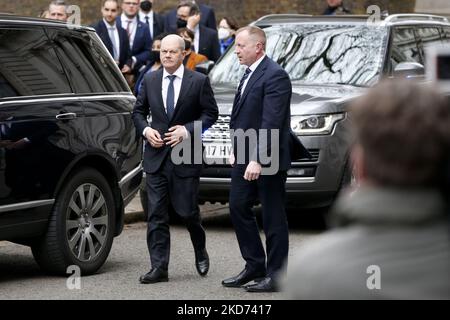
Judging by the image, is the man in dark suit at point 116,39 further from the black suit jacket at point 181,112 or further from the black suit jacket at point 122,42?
the black suit jacket at point 181,112

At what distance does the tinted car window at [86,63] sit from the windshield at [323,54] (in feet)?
9.73

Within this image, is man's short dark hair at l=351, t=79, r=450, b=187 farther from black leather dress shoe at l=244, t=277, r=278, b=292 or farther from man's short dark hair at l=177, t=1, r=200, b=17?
man's short dark hair at l=177, t=1, r=200, b=17

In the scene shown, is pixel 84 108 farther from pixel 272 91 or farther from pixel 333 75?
pixel 333 75

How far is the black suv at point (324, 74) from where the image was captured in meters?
11.0

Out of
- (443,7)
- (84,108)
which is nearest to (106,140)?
(84,108)

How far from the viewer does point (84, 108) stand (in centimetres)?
886

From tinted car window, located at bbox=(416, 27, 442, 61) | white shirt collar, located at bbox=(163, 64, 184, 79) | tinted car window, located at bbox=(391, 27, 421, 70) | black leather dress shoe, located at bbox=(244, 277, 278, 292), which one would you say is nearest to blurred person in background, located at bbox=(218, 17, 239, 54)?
tinted car window, located at bbox=(416, 27, 442, 61)

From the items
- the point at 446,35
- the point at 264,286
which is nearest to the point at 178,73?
the point at 264,286

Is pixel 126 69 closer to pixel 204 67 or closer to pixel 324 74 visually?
pixel 204 67

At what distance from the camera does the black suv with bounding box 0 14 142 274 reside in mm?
8102

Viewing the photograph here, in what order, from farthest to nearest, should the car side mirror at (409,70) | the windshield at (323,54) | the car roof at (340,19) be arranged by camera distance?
1. the car roof at (340,19)
2. the windshield at (323,54)
3. the car side mirror at (409,70)

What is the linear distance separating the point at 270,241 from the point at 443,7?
16.5 m

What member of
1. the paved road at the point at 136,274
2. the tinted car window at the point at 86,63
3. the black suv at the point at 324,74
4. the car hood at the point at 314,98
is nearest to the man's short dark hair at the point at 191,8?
the black suv at the point at 324,74

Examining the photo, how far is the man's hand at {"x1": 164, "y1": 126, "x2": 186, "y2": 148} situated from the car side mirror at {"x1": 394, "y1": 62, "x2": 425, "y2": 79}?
3618mm
